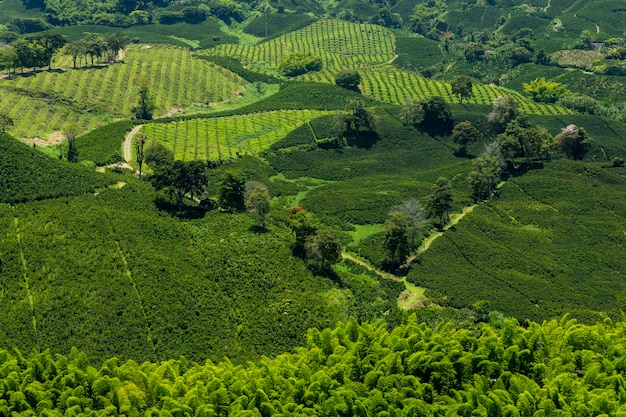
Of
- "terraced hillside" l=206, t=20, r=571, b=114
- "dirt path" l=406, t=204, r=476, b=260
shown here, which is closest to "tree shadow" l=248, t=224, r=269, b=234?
"dirt path" l=406, t=204, r=476, b=260

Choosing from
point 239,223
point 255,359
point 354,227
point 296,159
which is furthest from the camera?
point 296,159

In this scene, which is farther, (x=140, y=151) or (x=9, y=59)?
(x=9, y=59)

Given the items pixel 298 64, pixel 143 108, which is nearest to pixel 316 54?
Answer: pixel 298 64

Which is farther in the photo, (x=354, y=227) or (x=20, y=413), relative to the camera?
(x=354, y=227)

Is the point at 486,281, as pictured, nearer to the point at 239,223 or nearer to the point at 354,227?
the point at 354,227

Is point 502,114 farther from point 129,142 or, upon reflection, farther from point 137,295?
point 137,295

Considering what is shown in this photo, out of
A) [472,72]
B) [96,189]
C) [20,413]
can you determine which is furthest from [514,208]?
[472,72]

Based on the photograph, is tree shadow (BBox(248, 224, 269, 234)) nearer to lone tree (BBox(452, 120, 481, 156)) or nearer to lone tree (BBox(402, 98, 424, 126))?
lone tree (BBox(452, 120, 481, 156))

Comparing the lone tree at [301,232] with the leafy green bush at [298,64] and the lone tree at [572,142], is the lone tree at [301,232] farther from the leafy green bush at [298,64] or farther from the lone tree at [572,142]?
the leafy green bush at [298,64]
